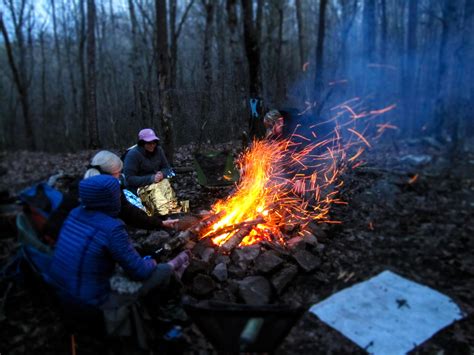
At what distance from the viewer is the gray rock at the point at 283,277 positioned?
3.99 metres

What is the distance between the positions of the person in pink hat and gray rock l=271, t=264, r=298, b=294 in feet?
7.96

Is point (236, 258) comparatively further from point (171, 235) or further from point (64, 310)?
point (64, 310)

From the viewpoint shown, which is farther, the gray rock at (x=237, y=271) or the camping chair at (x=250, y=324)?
the gray rock at (x=237, y=271)

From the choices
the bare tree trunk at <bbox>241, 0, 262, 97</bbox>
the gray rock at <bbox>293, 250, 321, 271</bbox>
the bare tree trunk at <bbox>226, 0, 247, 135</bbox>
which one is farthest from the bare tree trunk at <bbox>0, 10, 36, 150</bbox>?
the gray rock at <bbox>293, 250, 321, 271</bbox>

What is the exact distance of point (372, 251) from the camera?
4.84 m

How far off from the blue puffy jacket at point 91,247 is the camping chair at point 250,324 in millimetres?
868

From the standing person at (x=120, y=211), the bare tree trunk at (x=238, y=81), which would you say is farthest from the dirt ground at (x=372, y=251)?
the bare tree trunk at (x=238, y=81)

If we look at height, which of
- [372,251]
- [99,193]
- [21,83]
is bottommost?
[372,251]

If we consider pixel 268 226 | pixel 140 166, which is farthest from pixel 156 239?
pixel 268 226

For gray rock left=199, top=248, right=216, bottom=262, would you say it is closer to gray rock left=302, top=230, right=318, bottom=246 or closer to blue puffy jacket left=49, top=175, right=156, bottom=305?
gray rock left=302, top=230, right=318, bottom=246

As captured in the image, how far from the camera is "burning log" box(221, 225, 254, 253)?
4531 millimetres

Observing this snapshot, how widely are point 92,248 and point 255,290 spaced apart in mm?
1793

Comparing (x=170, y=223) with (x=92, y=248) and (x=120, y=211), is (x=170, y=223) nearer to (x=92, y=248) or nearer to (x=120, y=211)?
(x=120, y=211)

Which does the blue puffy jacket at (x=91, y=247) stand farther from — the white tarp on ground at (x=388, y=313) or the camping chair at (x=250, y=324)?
the white tarp on ground at (x=388, y=313)
